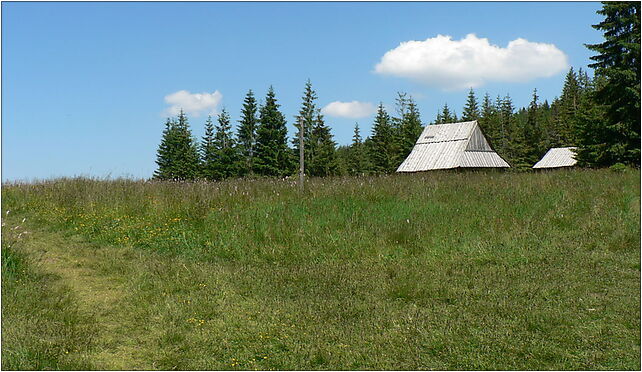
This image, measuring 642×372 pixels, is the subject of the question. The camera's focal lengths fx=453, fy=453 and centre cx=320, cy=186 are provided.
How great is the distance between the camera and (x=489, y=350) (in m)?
4.77

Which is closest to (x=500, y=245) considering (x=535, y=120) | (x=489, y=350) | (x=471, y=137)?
(x=489, y=350)

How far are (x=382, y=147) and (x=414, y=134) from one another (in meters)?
4.72

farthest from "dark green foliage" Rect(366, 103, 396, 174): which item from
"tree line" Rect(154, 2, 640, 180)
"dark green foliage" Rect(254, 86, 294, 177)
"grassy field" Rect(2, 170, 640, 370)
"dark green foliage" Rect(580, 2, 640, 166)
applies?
"grassy field" Rect(2, 170, 640, 370)

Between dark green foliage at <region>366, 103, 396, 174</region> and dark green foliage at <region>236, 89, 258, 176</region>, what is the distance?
1914cm

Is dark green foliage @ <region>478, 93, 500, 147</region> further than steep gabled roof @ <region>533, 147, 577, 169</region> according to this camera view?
Yes

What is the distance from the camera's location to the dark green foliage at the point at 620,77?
85.1 feet

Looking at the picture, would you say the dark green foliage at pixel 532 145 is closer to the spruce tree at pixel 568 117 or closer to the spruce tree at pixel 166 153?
the spruce tree at pixel 568 117

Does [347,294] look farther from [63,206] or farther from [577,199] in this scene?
[63,206]

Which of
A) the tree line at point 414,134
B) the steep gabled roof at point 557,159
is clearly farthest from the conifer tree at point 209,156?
the steep gabled roof at point 557,159

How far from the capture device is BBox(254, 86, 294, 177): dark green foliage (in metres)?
47.3

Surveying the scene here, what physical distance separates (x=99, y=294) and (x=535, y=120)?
86.6 meters

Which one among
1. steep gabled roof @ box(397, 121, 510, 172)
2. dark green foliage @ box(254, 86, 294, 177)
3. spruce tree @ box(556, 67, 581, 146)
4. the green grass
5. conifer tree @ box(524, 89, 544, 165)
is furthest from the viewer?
conifer tree @ box(524, 89, 544, 165)

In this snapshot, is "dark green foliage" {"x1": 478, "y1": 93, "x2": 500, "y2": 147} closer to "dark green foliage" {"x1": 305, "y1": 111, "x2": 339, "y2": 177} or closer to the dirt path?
"dark green foliage" {"x1": 305, "y1": 111, "x2": 339, "y2": 177}

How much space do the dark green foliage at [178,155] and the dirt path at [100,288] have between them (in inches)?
1993
